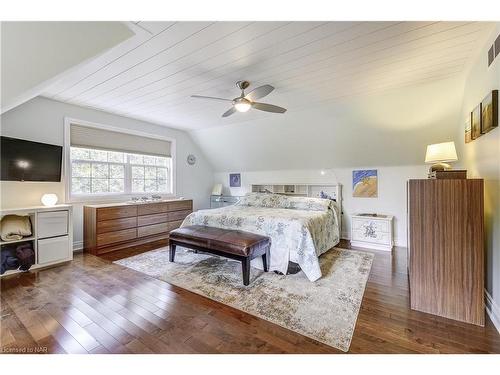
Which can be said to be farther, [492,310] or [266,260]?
[266,260]

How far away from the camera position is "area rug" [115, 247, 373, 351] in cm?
195

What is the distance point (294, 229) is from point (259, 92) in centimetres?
177

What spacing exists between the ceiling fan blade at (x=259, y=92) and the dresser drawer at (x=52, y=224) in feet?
10.6

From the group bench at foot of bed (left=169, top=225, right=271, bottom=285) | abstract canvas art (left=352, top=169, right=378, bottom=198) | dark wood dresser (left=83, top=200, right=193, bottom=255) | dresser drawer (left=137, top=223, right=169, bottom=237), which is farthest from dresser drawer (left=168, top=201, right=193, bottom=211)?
abstract canvas art (left=352, top=169, right=378, bottom=198)

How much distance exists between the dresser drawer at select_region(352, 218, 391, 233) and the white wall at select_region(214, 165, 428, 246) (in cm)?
44

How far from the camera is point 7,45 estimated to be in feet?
5.41

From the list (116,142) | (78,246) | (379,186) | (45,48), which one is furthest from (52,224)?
(379,186)

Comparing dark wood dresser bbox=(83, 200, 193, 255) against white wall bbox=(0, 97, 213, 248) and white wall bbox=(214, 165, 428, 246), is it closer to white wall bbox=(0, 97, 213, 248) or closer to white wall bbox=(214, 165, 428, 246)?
Result: white wall bbox=(0, 97, 213, 248)

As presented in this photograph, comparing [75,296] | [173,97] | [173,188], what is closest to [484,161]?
[173,97]

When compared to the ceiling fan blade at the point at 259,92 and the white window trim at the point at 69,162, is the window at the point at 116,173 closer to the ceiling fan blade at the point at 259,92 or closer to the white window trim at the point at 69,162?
the white window trim at the point at 69,162

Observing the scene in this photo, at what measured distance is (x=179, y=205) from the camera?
5234 mm

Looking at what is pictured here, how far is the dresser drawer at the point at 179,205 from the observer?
505 centimetres

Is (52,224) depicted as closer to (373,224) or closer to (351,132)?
(351,132)

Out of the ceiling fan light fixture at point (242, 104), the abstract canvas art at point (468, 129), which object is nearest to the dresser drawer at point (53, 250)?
the ceiling fan light fixture at point (242, 104)
